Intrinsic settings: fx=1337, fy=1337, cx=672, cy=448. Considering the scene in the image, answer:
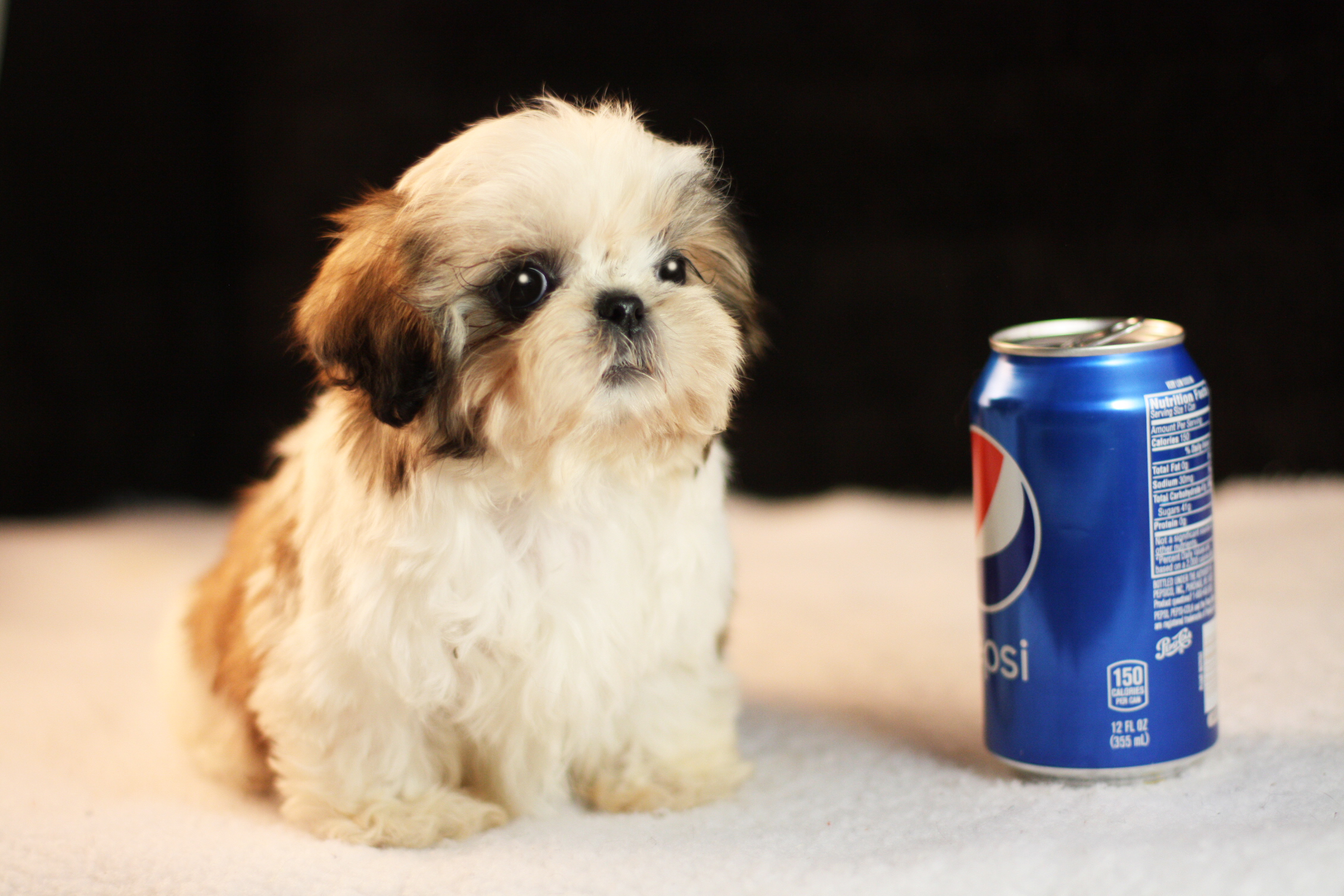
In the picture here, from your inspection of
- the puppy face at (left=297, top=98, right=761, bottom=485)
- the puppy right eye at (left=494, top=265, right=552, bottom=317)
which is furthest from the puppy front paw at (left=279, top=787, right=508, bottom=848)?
the puppy right eye at (left=494, top=265, right=552, bottom=317)

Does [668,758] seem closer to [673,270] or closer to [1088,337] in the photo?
[673,270]

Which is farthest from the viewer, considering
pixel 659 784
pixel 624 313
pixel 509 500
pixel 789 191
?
pixel 789 191

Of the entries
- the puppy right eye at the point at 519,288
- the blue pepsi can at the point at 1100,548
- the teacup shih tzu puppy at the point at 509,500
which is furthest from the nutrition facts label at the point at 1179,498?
the puppy right eye at the point at 519,288

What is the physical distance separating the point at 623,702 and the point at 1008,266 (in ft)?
7.09

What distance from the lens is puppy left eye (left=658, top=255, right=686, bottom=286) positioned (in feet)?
6.42

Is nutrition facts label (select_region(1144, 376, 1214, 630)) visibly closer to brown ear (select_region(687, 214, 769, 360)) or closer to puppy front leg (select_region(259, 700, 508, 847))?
brown ear (select_region(687, 214, 769, 360))

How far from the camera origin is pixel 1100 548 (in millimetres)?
1845

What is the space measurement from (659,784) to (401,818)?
1.31 ft

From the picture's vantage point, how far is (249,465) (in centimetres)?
424

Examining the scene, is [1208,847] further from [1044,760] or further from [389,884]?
[389,884]

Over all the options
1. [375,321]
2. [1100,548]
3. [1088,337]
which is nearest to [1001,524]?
[1100,548]

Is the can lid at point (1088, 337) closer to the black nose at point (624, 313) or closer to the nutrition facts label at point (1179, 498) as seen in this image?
the nutrition facts label at point (1179, 498)

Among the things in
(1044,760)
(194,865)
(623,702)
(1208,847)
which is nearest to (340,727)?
(194,865)

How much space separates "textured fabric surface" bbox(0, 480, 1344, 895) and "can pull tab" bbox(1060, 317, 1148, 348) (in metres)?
0.65
